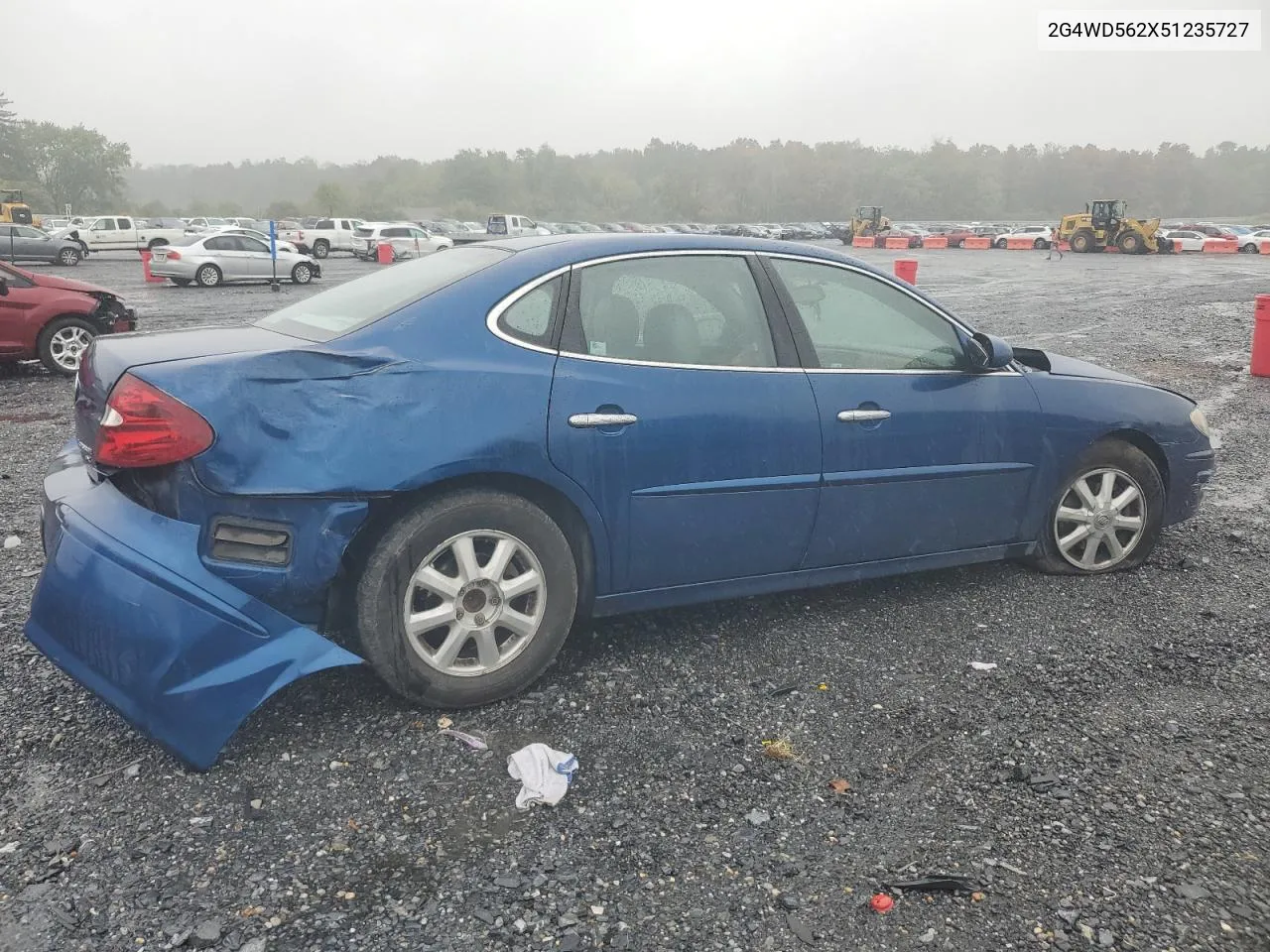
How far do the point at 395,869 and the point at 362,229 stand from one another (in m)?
39.5

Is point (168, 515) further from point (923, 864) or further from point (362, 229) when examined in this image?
point (362, 229)

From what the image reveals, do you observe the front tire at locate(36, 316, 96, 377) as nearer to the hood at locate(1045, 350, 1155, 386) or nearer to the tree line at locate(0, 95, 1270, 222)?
the hood at locate(1045, 350, 1155, 386)

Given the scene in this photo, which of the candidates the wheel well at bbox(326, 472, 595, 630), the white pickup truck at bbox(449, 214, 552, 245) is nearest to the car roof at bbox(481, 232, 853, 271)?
the wheel well at bbox(326, 472, 595, 630)

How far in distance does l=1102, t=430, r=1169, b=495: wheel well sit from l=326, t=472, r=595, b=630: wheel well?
266 cm

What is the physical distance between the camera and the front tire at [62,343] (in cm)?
1027

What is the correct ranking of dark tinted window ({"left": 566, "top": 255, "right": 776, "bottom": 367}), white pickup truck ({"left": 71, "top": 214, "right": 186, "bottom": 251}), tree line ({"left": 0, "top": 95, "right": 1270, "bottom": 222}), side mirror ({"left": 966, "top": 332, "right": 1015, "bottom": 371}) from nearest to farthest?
dark tinted window ({"left": 566, "top": 255, "right": 776, "bottom": 367}), side mirror ({"left": 966, "top": 332, "right": 1015, "bottom": 371}), white pickup truck ({"left": 71, "top": 214, "right": 186, "bottom": 251}), tree line ({"left": 0, "top": 95, "right": 1270, "bottom": 222})

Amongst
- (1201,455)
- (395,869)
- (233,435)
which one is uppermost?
(233,435)

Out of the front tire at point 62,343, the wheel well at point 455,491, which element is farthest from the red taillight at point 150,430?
the front tire at point 62,343

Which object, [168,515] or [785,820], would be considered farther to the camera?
[168,515]

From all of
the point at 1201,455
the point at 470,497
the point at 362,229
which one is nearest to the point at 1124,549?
the point at 1201,455

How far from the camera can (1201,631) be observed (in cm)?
407

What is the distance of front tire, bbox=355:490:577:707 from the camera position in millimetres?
3051

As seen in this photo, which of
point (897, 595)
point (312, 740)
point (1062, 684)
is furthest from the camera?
point (897, 595)

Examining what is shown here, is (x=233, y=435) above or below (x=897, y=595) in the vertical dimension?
above
